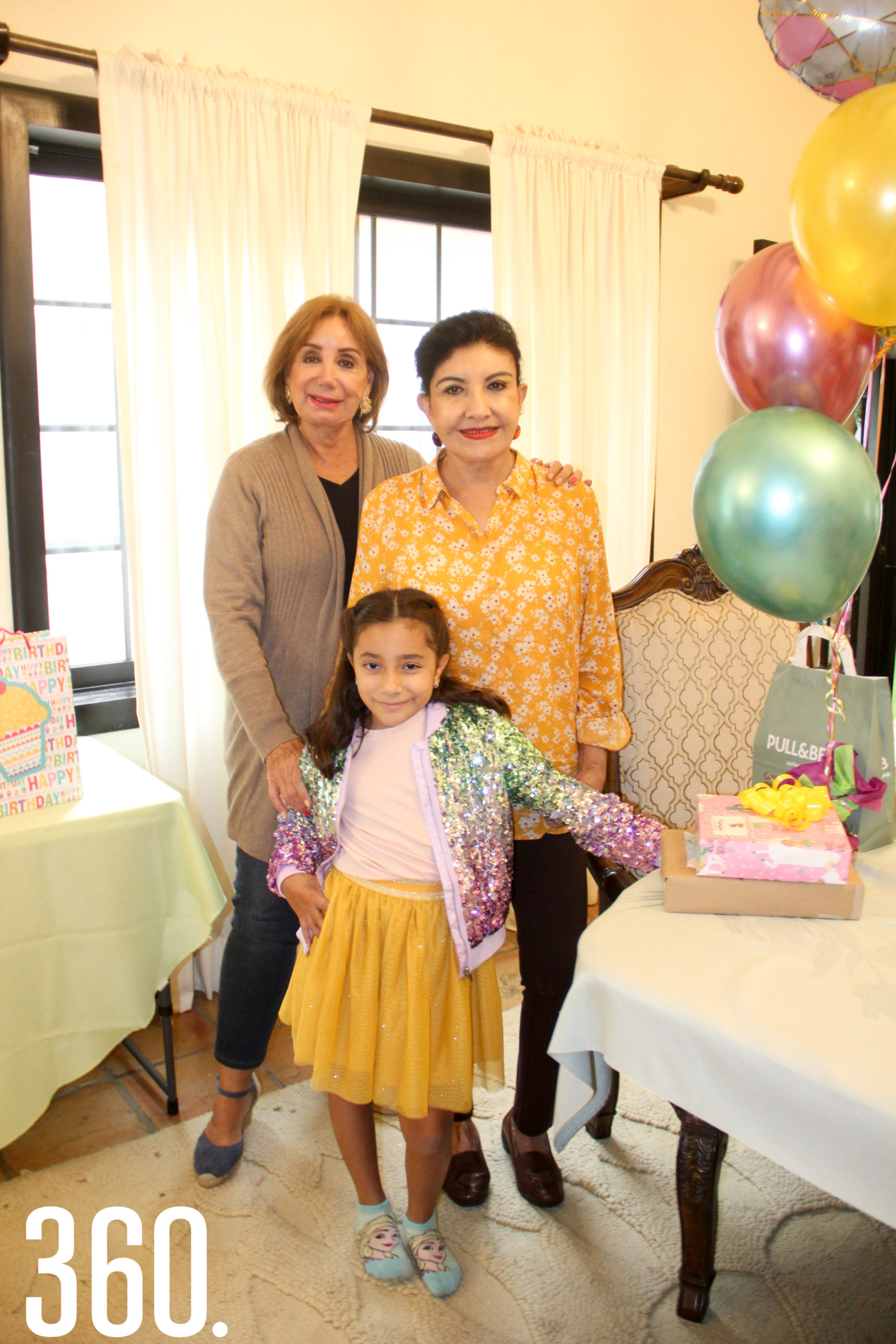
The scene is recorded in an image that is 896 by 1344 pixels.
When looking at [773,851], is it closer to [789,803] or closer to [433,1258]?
[789,803]

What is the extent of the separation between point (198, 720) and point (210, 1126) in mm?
912

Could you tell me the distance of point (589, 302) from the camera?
2.91 m

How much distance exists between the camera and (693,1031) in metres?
1.06

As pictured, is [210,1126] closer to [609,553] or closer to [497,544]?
[497,544]

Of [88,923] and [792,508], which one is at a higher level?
[792,508]

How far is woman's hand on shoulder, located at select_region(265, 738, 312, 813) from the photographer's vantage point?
5.19 ft

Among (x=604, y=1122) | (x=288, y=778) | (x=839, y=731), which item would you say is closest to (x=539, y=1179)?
(x=604, y=1122)

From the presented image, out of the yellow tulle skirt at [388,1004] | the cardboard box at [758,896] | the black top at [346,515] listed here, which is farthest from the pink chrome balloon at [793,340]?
the yellow tulle skirt at [388,1004]

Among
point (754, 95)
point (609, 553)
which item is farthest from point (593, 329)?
point (754, 95)

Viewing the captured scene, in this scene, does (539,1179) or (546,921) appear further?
(539,1179)

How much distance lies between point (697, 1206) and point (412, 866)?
61 cm

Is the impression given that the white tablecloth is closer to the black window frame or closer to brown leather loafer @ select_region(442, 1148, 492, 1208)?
brown leather loafer @ select_region(442, 1148, 492, 1208)

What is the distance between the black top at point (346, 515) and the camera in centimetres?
178

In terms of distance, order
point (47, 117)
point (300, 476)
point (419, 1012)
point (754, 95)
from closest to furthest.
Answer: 1. point (419, 1012)
2. point (300, 476)
3. point (47, 117)
4. point (754, 95)
